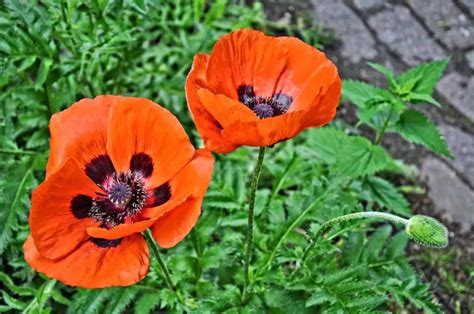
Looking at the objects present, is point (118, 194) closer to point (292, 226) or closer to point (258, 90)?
point (258, 90)

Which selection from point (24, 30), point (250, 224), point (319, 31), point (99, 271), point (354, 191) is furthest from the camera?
point (319, 31)

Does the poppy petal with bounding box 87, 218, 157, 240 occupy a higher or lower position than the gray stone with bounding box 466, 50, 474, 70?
higher

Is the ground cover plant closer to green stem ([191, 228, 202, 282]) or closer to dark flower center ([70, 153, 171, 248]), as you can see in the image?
green stem ([191, 228, 202, 282])

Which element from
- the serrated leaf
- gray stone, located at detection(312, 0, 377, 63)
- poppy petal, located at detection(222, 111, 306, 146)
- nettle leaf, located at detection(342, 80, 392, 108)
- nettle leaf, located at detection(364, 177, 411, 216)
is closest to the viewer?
poppy petal, located at detection(222, 111, 306, 146)

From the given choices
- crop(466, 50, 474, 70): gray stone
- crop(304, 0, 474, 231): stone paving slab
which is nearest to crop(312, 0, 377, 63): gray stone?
crop(304, 0, 474, 231): stone paving slab

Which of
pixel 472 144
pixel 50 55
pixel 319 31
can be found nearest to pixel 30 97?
pixel 50 55

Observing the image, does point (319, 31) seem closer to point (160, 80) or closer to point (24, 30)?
point (160, 80)

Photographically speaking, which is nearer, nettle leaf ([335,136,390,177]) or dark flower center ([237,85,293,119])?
dark flower center ([237,85,293,119])
